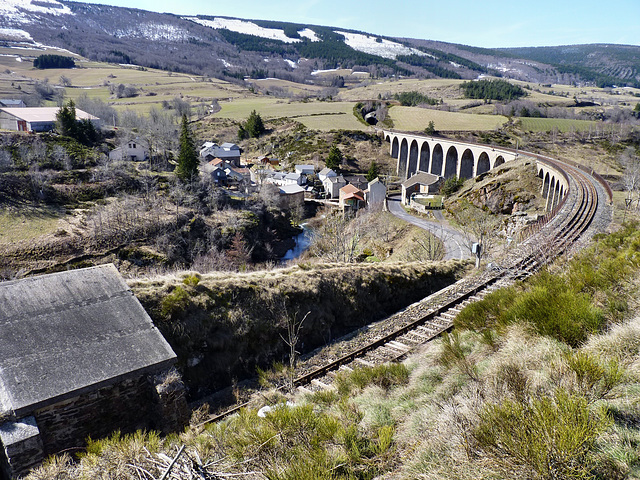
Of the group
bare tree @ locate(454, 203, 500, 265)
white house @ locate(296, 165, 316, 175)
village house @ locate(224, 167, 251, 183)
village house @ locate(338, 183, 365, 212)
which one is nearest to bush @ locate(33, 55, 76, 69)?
village house @ locate(224, 167, 251, 183)

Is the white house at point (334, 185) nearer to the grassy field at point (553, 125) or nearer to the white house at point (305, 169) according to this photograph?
the white house at point (305, 169)

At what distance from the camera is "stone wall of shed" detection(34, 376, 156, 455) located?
750 centimetres

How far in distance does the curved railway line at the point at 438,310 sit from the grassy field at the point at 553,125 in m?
75.7

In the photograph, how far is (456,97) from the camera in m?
142

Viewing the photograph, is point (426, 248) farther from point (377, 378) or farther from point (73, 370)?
point (73, 370)

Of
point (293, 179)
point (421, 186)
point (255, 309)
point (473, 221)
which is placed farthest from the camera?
point (293, 179)

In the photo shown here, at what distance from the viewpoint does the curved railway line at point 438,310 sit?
1052 cm

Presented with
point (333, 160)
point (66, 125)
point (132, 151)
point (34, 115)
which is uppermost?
point (34, 115)

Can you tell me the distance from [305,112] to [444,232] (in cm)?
7713

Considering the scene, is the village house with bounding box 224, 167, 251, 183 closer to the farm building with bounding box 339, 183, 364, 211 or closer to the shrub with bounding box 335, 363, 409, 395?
the farm building with bounding box 339, 183, 364, 211

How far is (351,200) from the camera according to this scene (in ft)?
190

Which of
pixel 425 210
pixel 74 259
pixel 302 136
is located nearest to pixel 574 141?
pixel 425 210

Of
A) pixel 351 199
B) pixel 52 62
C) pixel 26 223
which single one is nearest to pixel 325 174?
pixel 351 199

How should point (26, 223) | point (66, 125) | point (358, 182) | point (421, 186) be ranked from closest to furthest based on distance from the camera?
1. point (26, 223)
2. point (66, 125)
3. point (421, 186)
4. point (358, 182)
